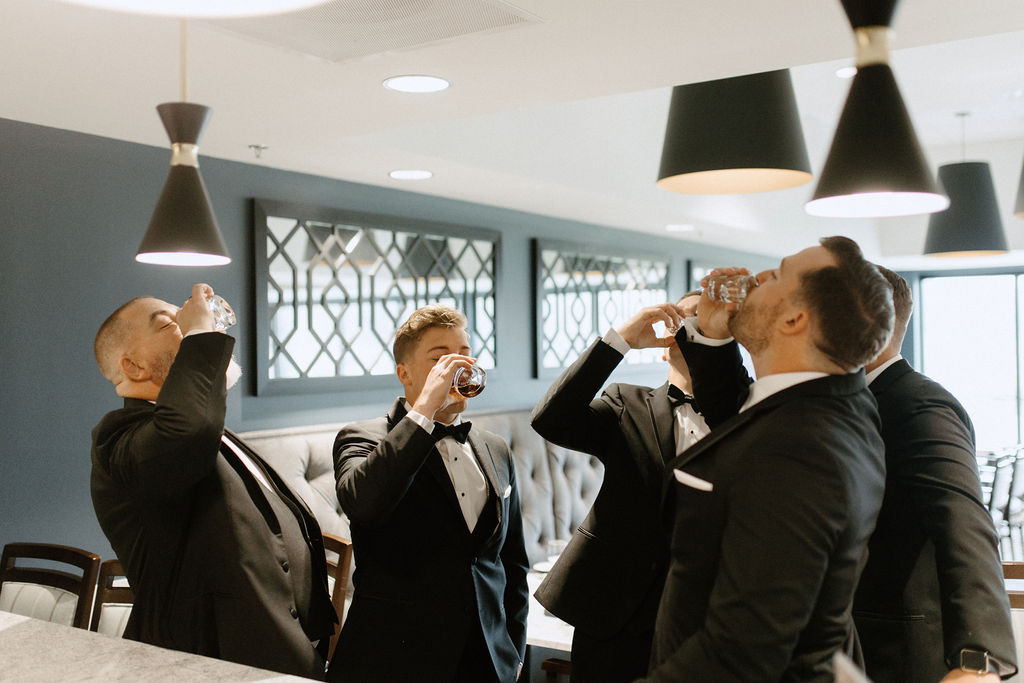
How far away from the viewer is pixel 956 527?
150cm

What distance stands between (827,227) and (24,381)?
6540 millimetres

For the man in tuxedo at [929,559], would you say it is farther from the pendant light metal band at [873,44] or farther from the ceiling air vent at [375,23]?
the ceiling air vent at [375,23]

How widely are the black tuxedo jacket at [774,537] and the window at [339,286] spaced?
2.50m

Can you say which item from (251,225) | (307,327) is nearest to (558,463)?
(307,327)

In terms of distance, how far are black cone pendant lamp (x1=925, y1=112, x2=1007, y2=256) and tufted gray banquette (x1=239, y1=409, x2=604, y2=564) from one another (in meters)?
2.21

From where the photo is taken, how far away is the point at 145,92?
7.89ft

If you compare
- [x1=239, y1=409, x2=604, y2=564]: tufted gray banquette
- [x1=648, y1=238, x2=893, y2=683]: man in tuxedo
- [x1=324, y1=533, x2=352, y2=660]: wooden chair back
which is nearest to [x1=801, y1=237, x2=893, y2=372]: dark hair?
[x1=648, y1=238, x2=893, y2=683]: man in tuxedo

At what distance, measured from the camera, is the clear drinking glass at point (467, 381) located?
182 centimetres

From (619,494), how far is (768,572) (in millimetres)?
695

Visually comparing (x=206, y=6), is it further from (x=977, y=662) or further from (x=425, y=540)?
(x=977, y=662)

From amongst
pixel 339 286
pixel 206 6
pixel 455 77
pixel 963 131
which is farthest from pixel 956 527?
pixel 963 131

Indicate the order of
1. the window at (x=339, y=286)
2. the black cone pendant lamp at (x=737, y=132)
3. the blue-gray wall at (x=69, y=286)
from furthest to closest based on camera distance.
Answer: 1. the window at (x=339, y=286)
2. the blue-gray wall at (x=69, y=286)
3. the black cone pendant lamp at (x=737, y=132)

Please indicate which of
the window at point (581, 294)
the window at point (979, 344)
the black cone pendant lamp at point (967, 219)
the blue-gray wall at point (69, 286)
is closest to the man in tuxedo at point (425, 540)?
the blue-gray wall at point (69, 286)

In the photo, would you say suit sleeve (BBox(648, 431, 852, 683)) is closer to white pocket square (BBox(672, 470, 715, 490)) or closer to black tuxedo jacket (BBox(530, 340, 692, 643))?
white pocket square (BBox(672, 470, 715, 490))
